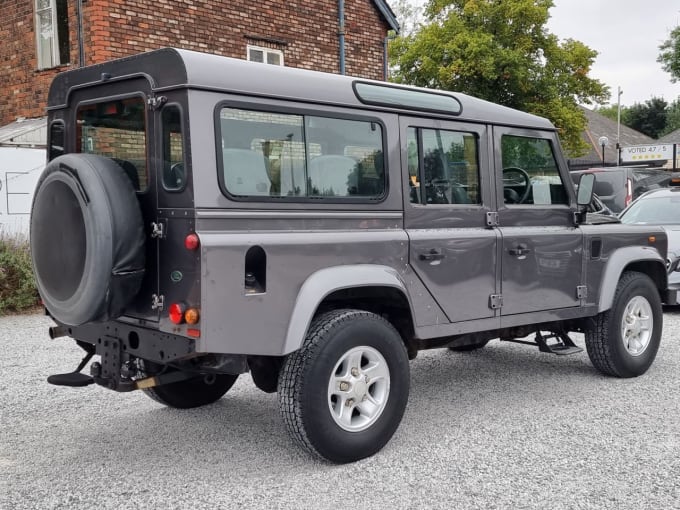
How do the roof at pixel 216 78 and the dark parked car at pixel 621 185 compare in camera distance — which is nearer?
the roof at pixel 216 78

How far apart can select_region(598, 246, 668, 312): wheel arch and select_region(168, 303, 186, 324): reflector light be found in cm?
358

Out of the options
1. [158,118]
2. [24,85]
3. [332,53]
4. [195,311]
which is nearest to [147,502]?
[195,311]

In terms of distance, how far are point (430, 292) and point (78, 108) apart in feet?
8.22

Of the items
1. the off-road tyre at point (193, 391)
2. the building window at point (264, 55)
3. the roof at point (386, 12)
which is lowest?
the off-road tyre at point (193, 391)

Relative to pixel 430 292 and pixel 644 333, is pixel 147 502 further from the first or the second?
pixel 644 333

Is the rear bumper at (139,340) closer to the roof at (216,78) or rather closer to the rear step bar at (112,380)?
the rear step bar at (112,380)

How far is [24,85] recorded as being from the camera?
1349 cm

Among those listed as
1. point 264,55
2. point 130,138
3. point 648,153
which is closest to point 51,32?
point 264,55

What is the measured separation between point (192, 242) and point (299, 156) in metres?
0.88

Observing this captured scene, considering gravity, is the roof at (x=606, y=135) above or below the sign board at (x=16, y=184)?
above

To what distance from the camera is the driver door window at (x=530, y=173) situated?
5.41m

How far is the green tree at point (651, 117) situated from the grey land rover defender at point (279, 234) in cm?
6927

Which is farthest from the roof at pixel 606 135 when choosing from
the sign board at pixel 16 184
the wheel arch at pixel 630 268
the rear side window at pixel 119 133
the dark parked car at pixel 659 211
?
the rear side window at pixel 119 133

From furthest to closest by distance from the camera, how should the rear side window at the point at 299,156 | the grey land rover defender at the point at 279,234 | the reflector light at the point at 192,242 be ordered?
1. the rear side window at the point at 299,156
2. the grey land rover defender at the point at 279,234
3. the reflector light at the point at 192,242
